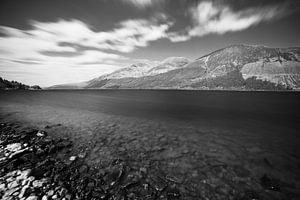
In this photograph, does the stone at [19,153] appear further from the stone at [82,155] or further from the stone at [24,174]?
the stone at [82,155]

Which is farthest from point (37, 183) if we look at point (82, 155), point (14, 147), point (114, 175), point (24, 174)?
point (14, 147)

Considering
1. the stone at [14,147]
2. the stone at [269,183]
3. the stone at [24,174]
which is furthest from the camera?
the stone at [14,147]

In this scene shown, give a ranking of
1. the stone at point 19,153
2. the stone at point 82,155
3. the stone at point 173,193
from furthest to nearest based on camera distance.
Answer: the stone at point 82,155 → the stone at point 19,153 → the stone at point 173,193

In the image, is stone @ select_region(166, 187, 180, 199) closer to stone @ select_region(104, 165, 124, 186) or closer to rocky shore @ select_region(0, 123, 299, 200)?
rocky shore @ select_region(0, 123, 299, 200)

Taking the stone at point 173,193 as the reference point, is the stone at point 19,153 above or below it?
above

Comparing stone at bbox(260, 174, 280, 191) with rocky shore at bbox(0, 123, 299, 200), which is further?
stone at bbox(260, 174, 280, 191)

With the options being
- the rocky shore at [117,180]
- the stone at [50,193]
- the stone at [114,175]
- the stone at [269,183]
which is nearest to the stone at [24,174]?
the rocky shore at [117,180]

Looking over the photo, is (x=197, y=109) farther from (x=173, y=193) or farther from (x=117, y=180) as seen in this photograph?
(x=117, y=180)

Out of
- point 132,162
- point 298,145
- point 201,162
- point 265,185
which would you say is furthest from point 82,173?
point 298,145

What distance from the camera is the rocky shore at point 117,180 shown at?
8453mm

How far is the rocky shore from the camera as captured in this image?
8.45m

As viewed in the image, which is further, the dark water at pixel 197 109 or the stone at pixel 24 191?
the dark water at pixel 197 109

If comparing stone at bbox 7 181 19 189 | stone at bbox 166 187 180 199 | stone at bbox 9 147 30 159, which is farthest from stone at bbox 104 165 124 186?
stone at bbox 9 147 30 159

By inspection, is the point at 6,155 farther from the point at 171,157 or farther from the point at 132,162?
the point at 171,157
